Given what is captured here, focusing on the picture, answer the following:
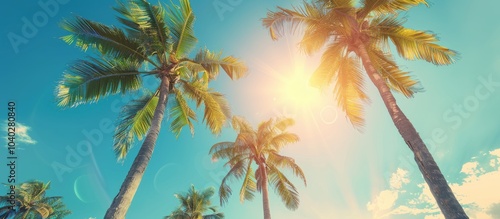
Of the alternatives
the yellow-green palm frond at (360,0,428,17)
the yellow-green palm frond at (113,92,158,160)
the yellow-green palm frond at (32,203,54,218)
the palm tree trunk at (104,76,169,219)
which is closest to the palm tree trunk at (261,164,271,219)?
the yellow-green palm frond at (113,92,158,160)

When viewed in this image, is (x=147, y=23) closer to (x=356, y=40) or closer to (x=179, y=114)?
(x=179, y=114)

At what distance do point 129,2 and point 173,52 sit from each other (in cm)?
209

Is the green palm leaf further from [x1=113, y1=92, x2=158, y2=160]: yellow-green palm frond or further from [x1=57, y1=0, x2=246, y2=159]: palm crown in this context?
[x1=113, y1=92, x2=158, y2=160]: yellow-green palm frond

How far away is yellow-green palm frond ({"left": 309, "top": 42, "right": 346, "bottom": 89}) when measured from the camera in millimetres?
9977

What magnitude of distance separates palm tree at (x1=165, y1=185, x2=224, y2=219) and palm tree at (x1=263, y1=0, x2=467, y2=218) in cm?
1897

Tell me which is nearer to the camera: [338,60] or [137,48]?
[137,48]

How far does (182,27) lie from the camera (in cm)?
906

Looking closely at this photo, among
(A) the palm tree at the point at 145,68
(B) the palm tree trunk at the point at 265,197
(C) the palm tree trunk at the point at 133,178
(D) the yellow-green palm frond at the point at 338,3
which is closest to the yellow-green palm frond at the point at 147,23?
(A) the palm tree at the point at 145,68

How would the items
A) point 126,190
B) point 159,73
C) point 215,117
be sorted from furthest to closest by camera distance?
point 215,117
point 159,73
point 126,190

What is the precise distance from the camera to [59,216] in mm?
24625

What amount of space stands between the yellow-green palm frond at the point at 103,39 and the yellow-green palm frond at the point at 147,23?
36cm

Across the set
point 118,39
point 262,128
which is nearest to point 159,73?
point 118,39

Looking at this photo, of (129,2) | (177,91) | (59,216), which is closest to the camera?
(129,2)

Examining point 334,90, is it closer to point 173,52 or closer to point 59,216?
point 173,52
